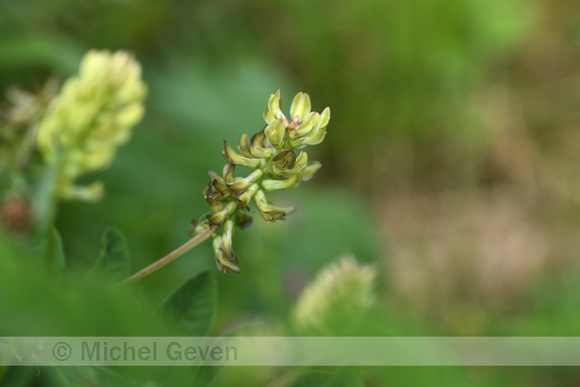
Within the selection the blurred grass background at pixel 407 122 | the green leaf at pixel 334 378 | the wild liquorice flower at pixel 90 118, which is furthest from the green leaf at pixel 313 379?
the blurred grass background at pixel 407 122

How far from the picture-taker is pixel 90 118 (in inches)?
32.6

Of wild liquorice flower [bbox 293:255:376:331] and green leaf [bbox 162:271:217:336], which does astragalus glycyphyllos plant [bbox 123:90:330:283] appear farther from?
wild liquorice flower [bbox 293:255:376:331]

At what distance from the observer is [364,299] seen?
874 millimetres

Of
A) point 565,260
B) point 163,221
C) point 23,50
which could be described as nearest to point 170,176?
point 163,221

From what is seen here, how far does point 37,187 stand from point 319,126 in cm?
45

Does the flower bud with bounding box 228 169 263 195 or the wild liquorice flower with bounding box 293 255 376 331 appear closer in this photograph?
the flower bud with bounding box 228 169 263 195

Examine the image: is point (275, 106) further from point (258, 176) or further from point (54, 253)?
point (54, 253)

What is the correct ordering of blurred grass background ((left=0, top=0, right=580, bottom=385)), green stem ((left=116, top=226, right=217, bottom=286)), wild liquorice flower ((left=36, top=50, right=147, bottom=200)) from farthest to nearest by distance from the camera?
1. blurred grass background ((left=0, top=0, right=580, bottom=385))
2. wild liquorice flower ((left=36, top=50, right=147, bottom=200))
3. green stem ((left=116, top=226, right=217, bottom=286))

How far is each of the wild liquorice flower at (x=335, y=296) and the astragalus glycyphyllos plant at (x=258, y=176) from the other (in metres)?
0.28

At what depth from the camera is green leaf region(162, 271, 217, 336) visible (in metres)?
0.65

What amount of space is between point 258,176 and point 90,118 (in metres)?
0.34

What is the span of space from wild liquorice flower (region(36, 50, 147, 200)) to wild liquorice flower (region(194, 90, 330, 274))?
1.01 ft

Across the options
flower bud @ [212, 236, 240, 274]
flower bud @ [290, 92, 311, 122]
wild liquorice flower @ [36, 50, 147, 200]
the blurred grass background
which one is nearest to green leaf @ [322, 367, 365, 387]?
flower bud @ [212, 236, 240, 274]
